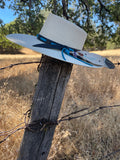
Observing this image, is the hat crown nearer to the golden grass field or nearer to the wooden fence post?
the wooden fence post

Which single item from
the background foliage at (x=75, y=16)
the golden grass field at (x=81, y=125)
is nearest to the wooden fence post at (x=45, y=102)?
the golden grass field at (x=81, y=125)

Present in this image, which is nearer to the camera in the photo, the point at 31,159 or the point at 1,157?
the point at 31,159

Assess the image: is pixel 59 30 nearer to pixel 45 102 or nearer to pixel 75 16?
pixel 45 102

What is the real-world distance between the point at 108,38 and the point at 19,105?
3.39m

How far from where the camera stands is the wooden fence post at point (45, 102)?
1.06 metres

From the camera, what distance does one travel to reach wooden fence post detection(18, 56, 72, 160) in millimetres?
1060

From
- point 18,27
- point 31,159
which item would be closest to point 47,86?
point 31,159

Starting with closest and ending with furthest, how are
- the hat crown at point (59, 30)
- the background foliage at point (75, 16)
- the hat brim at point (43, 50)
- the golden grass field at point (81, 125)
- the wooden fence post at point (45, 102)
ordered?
1. the hat brim at point (43, 50)
2. the wooden fence post at point (45, 102)
3. the hat crown at point (59, 30)
4. the golden grass field at point (81, 125)
5. the background foliage at point (75, 16)

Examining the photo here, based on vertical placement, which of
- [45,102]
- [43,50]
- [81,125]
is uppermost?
[43,50]

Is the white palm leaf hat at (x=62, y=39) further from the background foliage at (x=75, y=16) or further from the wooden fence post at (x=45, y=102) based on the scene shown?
the background foliage at (x=75, y=16)

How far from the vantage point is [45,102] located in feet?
3.64

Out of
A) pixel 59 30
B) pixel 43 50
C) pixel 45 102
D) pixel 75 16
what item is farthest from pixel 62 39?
pixel 75 16

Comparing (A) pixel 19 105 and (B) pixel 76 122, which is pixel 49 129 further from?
(A) pixel 19 105

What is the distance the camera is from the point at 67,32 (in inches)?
47.5
